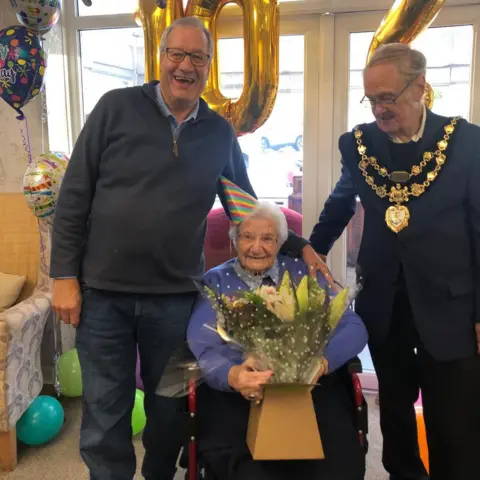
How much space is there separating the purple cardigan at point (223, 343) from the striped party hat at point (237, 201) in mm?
211

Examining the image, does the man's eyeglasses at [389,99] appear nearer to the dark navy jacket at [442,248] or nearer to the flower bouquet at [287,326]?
the dark navy jacket at [442,248]

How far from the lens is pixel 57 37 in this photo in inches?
108

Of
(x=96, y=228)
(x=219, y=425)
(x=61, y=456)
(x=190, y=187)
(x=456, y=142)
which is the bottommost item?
(x=61, y=456)

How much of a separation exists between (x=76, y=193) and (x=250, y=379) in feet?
2.45

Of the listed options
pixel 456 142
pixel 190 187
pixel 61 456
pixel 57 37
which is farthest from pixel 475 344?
pixel 57 37

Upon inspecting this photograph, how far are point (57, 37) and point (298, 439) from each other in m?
2.41

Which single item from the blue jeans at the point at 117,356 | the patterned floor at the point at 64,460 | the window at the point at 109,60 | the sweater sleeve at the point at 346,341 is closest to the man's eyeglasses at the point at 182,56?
the blue jeans at the point at 117,356

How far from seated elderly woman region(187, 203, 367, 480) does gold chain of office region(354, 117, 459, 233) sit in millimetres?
324

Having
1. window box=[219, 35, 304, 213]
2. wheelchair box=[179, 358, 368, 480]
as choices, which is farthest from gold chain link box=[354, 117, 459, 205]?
window box=[219, 35, 304, 213]

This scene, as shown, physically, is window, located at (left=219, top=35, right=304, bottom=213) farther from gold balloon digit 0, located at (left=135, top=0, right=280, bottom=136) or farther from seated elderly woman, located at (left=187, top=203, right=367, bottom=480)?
seated elderly woman, located at (left=187, top=203, right=367, bottom=480)

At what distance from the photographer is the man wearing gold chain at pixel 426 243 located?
149cm

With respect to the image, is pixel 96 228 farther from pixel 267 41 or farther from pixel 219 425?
pixel 267 41

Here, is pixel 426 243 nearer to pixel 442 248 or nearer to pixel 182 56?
pixel 442 248

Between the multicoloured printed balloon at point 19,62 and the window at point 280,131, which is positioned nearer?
the multicoloured printed balloon at point 19,62
